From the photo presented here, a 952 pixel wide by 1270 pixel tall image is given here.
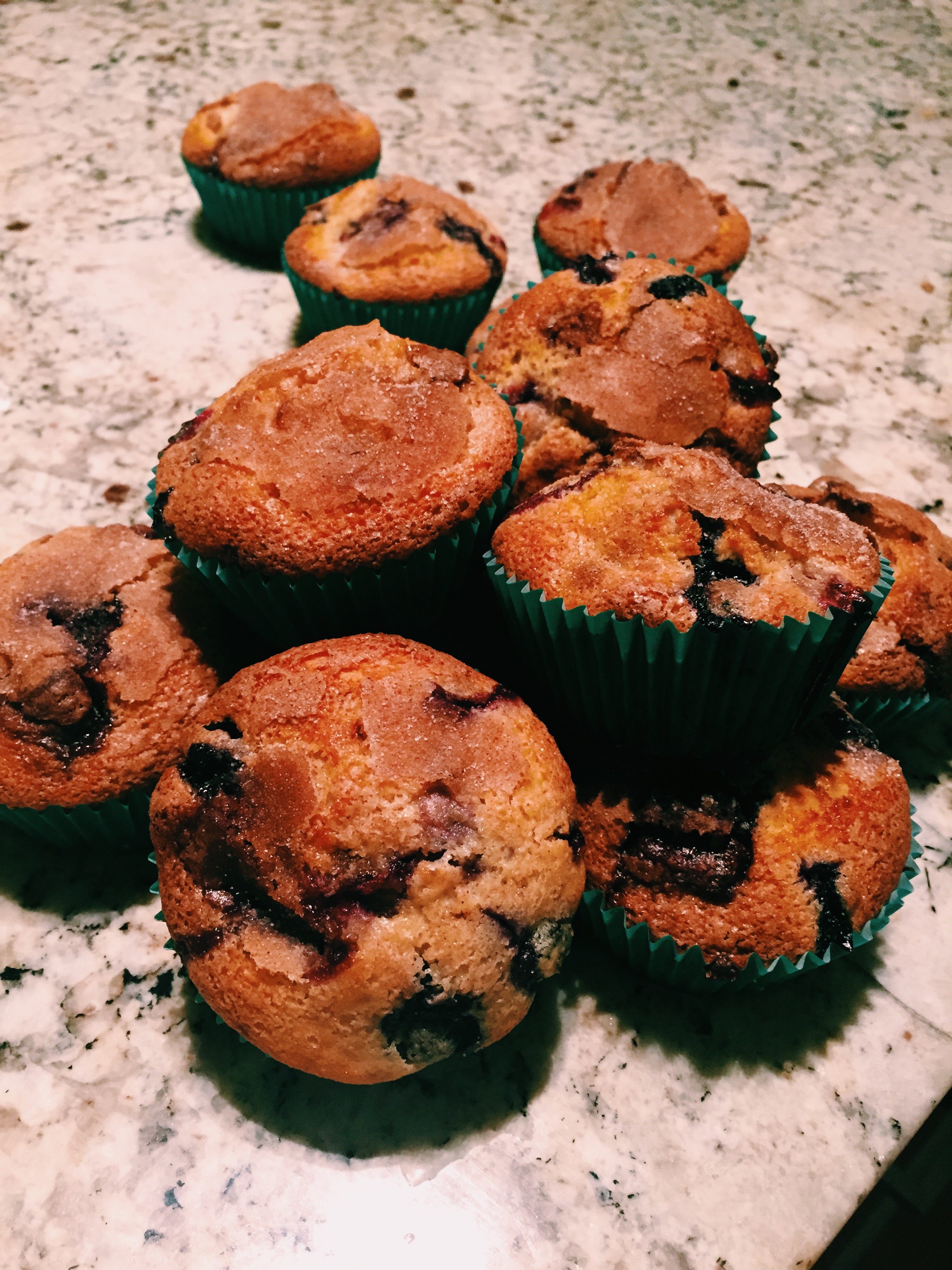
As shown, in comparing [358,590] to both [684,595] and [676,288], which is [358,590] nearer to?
[684,595]

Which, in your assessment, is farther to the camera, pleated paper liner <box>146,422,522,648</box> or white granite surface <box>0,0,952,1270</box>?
pleated paper liner <box>146,422,522,648</box>

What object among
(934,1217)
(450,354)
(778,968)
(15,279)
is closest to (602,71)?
(15,279)

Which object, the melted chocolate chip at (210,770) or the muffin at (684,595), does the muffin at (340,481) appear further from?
the melted chocolate chip at (210,770)

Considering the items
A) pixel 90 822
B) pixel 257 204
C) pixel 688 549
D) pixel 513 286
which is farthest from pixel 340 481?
pixel 257 204

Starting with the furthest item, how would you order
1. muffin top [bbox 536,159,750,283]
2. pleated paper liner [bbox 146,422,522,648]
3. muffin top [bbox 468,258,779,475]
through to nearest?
muffin top [bbox 536,159,750,283]
muffin top [bbox 468,258,779,475]
pleated paper liner [bbox 146,422,522,648]

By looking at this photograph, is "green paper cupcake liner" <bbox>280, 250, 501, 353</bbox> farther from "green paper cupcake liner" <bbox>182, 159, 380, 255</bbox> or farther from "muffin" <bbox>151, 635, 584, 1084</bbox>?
"muffin" <bbox>151, 635, 584, 1084</bbox>

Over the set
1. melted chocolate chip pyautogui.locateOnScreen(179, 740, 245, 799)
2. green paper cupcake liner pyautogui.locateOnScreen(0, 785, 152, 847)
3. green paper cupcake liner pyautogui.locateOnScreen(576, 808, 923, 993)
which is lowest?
green paper cupcake liner pyautogui.locateOnScreen(0, 785, 152, 847)

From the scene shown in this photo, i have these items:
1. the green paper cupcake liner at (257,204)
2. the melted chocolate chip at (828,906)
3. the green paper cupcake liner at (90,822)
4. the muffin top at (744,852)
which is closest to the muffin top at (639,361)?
the muffin top at (744,852)

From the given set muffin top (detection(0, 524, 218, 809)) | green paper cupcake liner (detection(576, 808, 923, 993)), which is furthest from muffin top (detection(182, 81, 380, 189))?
green paper cupcake liner (detection(576, 808, 923, 993))
